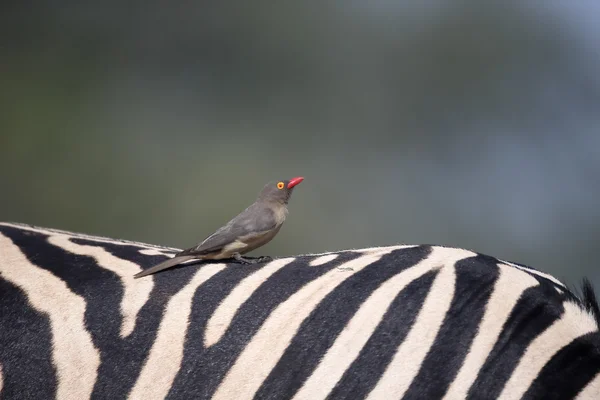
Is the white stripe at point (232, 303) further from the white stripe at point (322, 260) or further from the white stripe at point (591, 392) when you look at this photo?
the white stripe at point (591, 392)

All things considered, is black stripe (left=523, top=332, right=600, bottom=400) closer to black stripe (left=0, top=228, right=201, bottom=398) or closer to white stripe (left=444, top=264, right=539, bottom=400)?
white stripe (left=444, top=264, right=539, bottom=400)

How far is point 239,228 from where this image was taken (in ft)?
4.09

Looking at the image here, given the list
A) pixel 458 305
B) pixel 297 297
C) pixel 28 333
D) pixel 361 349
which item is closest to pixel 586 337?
pixel 458 305

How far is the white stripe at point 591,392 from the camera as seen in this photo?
81cm

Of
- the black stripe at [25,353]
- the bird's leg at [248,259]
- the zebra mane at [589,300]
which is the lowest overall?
the black stripe at [25,353]

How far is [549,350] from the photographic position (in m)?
0.86

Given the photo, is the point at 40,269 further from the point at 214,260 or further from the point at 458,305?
the point at 458,305

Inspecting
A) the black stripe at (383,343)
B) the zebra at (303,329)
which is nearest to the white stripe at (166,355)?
the zebra at (303,329)

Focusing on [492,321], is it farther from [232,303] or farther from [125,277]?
[125,277]

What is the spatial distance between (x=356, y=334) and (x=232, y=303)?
0.21 metres

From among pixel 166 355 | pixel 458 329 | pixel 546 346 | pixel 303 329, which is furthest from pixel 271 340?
pixel 546 346

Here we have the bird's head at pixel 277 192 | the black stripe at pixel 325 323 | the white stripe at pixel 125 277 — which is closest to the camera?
the black stripe at pixel 325 323

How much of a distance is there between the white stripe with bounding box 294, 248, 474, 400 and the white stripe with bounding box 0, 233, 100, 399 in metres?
0.35

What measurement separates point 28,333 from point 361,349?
1.80 feet
